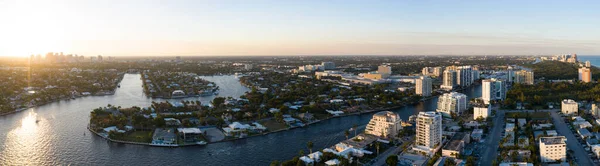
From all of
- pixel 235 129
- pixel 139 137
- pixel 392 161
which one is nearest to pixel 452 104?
pixel 392 161

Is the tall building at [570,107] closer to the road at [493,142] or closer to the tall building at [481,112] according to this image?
the road at [493,142]

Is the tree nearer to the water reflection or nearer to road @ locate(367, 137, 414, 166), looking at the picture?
road @ locate(367, 137, 414, 166)

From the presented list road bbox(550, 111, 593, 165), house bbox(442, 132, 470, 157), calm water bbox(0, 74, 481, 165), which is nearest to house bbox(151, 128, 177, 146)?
calm water bbox(0, 74, 481, 165)

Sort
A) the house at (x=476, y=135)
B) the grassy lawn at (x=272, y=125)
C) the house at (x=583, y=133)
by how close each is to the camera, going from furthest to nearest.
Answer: the grassy lawn at (x=272, y=125), the house at (x=476, y=135), the house at (x=583, y=133)

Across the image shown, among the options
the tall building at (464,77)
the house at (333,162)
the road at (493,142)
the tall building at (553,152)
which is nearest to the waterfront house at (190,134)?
the house at (333,162)

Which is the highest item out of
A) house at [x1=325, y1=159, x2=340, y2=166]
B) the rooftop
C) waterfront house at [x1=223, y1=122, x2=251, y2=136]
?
the rooftop

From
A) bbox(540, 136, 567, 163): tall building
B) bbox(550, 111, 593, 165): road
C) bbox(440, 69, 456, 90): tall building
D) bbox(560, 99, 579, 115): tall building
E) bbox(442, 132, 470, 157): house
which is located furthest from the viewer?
bbox(440, 69, 456, 90): tall building
